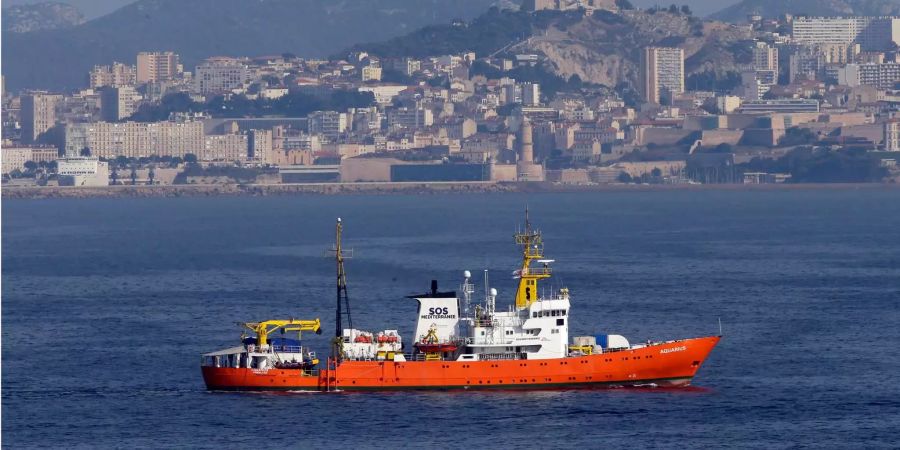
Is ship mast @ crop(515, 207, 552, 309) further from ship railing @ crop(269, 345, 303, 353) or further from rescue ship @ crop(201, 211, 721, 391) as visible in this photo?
ship railing @ crop(269, 345, 303, 353)

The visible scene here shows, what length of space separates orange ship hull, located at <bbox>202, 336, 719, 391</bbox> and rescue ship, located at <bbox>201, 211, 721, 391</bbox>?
2 centimetres

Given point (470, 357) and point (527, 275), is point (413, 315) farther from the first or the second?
point (470, 357)

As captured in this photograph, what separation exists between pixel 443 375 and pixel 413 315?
1601 cm

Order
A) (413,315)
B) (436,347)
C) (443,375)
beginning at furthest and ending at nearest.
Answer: (413,315), (436,347), (443,375)

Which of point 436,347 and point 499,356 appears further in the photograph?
point 499,356

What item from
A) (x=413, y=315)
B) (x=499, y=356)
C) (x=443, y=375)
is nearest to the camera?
(x=443, y=375)

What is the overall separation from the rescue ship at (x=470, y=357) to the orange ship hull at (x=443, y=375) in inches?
0.9

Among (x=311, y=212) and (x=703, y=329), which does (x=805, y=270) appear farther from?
(x=311, y=212)

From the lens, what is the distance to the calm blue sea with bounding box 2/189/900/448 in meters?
46.5

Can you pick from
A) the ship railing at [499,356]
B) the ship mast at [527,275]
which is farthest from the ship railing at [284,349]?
the ship mast at [527,275]

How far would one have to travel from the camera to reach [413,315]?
2621 inches

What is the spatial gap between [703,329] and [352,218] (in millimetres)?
89703

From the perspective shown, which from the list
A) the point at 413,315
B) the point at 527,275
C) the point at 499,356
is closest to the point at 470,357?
the point at 499,356

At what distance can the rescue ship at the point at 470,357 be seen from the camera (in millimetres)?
50625
